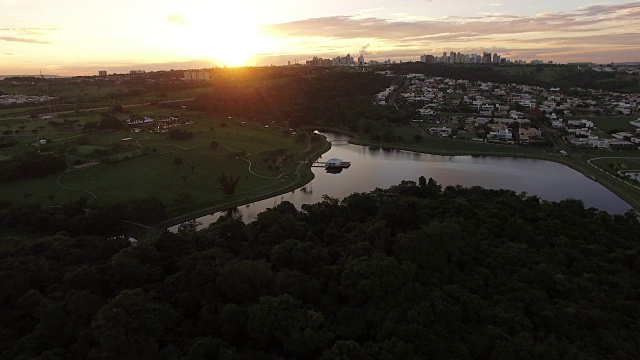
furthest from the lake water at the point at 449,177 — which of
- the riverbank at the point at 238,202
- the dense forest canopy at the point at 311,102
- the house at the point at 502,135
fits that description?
the dense forest canopy at the point at 311,102

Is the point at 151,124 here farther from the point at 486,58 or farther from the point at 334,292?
the point at 486,58

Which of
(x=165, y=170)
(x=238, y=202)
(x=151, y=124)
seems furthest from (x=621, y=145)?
(x=151, y=124)

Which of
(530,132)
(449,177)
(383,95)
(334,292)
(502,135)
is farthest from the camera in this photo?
(383,95)

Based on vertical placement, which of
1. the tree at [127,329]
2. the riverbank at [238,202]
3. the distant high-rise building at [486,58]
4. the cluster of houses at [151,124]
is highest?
the distant high-rise building at [486,58]

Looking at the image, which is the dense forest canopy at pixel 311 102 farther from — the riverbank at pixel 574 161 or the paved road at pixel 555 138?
the paved road at pixel 555 138

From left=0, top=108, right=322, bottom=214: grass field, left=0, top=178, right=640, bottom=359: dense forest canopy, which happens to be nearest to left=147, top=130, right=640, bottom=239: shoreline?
left=0, top=108, right=322, bottom=214: grass field

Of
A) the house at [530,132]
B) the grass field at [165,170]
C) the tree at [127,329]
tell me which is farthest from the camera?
the house at [530,132]
